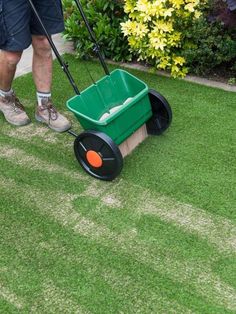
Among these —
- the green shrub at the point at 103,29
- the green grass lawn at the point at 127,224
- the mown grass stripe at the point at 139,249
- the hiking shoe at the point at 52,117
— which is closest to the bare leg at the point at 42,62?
the hiking shoe at the point at 52,117

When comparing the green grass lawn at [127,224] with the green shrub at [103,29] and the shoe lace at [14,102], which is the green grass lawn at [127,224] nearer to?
the shoe lace at [14,102]

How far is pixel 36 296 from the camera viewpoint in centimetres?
227

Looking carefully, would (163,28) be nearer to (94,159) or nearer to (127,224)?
(94,159)

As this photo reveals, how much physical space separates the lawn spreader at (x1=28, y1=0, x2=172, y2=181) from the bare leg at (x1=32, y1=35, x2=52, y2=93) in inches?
16.7

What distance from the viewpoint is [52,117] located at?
3576 mm

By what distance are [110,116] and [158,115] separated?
62cm

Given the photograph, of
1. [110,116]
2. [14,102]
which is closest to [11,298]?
[110,116]

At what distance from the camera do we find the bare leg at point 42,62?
339 centimetres

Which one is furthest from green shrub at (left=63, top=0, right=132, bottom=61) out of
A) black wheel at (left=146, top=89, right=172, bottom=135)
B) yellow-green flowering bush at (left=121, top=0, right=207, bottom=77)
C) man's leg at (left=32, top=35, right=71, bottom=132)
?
black wheel at (left=146, top=89, right=172, bottom=135)

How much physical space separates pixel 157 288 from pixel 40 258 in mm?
661

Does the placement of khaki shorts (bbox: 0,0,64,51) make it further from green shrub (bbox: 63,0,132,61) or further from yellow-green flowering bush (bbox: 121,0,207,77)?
green shrub (bbox: 63,0,132,61)

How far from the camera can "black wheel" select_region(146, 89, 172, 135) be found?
10.3 feet

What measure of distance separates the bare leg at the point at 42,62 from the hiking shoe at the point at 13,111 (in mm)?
274

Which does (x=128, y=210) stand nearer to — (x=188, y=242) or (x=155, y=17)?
(x=188, y=242)
